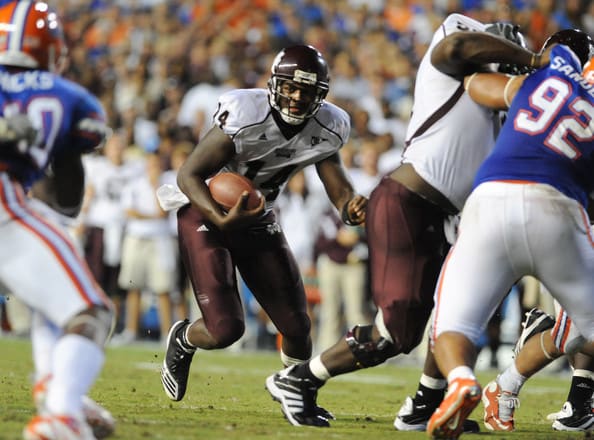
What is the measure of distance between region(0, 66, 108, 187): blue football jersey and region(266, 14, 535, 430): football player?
1.49 m

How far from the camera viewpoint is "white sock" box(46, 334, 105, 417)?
353cm

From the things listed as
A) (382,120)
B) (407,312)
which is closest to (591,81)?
(407,312)

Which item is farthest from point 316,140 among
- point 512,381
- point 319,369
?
point 512,381

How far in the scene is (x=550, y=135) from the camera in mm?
4309

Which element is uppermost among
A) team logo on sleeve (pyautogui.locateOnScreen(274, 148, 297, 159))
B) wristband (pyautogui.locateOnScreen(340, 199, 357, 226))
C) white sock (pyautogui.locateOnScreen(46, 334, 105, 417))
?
team logo on sleeve (pyautogui.locateOnScreen(274, 148, 297, 159))

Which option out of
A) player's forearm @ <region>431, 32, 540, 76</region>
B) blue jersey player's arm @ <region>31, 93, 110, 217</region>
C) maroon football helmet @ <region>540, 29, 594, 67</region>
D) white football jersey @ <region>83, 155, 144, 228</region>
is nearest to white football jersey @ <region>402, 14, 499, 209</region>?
player's forearm @ <region>431, 32, 540, 76</region>

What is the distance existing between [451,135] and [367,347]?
1.02m

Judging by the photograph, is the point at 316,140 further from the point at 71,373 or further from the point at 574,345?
the point at 71,373

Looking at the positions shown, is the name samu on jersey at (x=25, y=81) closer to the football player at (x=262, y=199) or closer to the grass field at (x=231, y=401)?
the grass field at (x=231, y=401)

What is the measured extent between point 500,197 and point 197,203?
162 centimetres

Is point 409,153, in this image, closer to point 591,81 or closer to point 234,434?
point 591,81

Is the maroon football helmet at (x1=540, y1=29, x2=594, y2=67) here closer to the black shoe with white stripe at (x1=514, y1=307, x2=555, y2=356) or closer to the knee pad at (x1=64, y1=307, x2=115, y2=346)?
the black shoe with white stripe at (x1=514, y1=307, x2=555, y2=356)

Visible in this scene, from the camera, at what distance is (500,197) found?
4250 millimetres

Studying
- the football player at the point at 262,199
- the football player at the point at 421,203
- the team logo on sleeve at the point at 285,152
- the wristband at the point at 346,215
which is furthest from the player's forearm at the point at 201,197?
the football player at the point at 421,203
